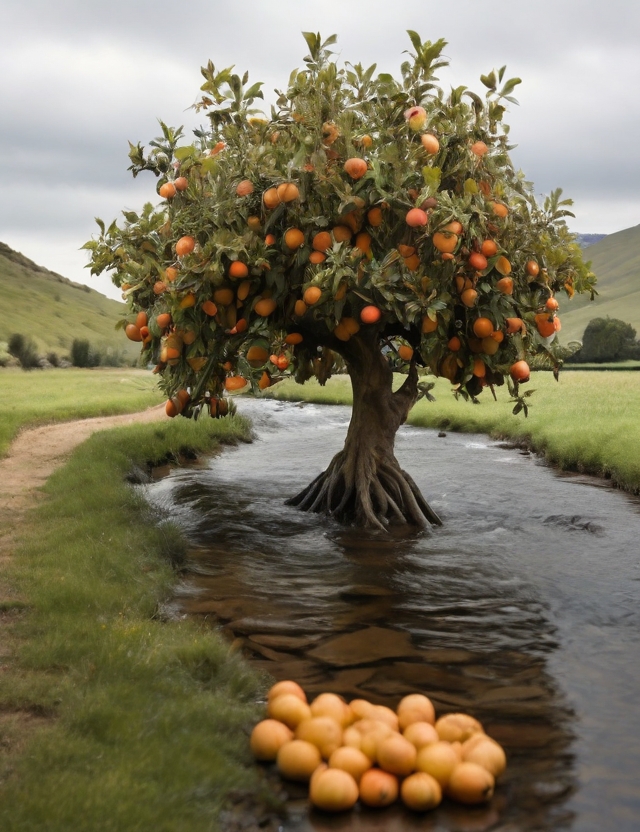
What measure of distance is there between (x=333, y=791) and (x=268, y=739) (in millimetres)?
702

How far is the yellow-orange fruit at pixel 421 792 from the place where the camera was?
17.1 feet

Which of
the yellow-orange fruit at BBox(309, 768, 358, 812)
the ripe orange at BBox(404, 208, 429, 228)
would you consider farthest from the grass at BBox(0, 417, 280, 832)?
the ripe orange at BBox(404, 208, 429, 228)

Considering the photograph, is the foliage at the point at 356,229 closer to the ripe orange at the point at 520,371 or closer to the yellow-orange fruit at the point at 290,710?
the ripe orange at the point at 520,371

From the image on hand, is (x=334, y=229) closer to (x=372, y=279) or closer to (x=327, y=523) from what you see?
(x=372, y=279)

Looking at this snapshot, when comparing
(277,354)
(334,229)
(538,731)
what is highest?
(334,229)

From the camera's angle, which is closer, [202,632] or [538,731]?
[538,731]

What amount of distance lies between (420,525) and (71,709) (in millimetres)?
8531

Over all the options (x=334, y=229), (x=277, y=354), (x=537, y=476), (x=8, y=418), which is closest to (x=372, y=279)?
(x=334, y=229)

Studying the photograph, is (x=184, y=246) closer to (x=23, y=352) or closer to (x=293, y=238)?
(x=293, y=238)

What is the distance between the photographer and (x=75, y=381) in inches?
1745

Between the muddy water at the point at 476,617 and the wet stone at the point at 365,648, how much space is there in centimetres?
2

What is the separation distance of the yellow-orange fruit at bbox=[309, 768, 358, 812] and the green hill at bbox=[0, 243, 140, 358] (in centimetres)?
6048

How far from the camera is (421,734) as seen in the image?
5648 mm

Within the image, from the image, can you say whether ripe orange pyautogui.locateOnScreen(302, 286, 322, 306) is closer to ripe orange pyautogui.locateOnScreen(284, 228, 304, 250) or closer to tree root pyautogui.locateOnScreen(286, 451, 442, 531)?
ripe orange pyautogui.locateOnScreen(284, 228, 304, 250)
